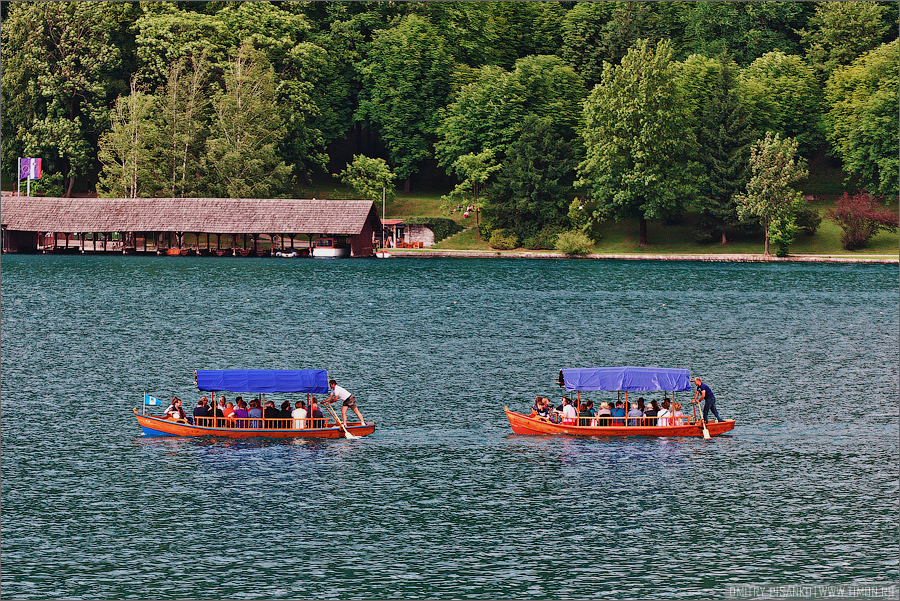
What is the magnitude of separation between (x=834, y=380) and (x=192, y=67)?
117 m

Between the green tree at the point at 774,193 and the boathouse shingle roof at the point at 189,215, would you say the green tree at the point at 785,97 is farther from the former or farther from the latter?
the boathouse shingle roof at the point at 189,215

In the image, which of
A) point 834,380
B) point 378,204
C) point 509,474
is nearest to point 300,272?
point 378,204

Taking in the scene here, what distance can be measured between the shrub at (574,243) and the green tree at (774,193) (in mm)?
18944

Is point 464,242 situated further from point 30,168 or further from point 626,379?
point 626,379

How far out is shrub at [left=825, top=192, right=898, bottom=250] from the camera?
437 ft

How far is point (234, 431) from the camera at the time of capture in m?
45.3

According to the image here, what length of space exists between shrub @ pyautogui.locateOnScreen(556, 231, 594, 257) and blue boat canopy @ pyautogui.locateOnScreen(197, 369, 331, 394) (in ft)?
311

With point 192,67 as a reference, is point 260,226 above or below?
→ below

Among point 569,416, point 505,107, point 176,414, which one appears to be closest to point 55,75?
point 505,107

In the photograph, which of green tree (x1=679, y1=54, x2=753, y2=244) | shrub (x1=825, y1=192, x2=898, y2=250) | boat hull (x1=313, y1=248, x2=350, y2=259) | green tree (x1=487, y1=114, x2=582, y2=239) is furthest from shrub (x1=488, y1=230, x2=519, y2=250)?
shrub (x1=825, y1=192, x2=898, y2=250)

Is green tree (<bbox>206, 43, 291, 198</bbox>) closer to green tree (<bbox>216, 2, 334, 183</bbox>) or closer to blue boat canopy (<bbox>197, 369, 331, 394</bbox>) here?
green tree (<bbox>216, 2, 334, 183</bbox>)

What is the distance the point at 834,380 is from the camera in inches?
2382

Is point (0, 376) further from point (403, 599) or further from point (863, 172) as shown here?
point (863, 172)

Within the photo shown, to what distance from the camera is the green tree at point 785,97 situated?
145000mm
